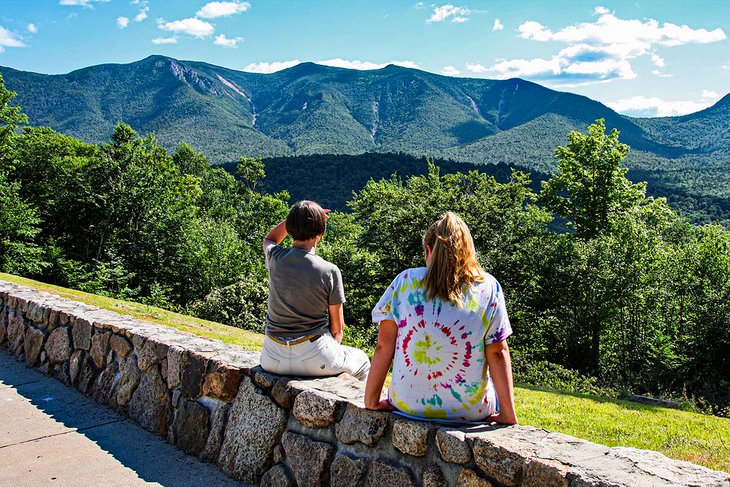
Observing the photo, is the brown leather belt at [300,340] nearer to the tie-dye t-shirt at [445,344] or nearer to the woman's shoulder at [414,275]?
the tie-dye t-shirt at [445,344]

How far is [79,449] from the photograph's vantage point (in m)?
4.41

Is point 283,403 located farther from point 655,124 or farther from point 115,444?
point 655,124

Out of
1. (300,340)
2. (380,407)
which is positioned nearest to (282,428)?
(300,340)

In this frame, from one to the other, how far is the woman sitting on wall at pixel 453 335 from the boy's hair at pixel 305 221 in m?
1.09

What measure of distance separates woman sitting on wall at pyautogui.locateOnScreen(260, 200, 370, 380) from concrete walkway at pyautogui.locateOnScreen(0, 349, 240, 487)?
968mm

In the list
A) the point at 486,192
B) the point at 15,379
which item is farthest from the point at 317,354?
the point at 486,192

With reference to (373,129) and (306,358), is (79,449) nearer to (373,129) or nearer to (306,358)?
(306,358)

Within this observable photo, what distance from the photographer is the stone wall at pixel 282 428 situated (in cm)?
243

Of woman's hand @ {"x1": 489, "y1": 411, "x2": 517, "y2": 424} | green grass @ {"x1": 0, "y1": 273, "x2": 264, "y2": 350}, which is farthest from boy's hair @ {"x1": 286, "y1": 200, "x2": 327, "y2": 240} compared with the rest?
green grass @ {"x1": 0, "y1": 273, "x2": 264, "y2": 350}

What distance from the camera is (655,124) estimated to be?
15838cm

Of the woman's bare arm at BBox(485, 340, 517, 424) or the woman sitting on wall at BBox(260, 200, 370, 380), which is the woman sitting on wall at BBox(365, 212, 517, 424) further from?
the woman sitting on wall at BBox(260, 200, 370, 380)

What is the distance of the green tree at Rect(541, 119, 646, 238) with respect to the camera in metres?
28.1

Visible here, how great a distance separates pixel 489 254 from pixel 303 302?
809 inches

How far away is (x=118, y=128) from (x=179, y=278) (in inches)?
495
